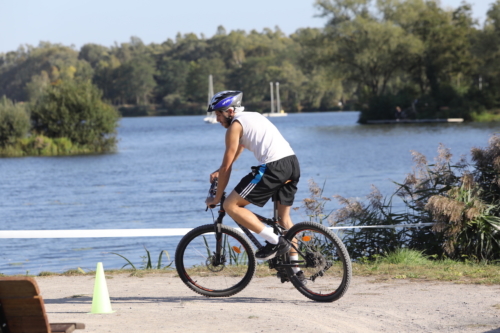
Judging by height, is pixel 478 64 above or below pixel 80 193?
above

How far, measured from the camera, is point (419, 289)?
689 cm

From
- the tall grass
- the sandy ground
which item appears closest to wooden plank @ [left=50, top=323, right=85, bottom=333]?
the sandy ground

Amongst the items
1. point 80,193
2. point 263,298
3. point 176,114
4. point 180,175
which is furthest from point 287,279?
point 176,114

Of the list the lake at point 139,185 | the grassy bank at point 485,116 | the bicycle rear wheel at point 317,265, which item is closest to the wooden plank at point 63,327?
the bicycle rear wheel at point 317,265

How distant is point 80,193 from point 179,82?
141800mm

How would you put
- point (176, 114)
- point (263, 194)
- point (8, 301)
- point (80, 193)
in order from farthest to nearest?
point (176, 114), point (80, 193), point (263, 194), point (8, 301)

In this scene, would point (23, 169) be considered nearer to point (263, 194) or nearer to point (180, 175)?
point (180, 175)

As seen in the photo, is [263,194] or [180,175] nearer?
[263,194]

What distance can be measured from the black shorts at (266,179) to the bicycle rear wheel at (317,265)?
1.33 ft

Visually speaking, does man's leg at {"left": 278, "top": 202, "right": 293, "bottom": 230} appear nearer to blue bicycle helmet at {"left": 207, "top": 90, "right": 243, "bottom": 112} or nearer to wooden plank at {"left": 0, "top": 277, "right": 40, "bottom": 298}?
blue bicycle helmet at {"left": 207, "top": 90, "right": 243, "bottom": 112}

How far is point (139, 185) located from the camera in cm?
3141

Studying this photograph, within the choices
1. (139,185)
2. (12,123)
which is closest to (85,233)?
(139,185)

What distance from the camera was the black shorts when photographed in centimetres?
619

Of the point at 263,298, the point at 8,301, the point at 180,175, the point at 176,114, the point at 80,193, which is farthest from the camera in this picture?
the point at 176,114
